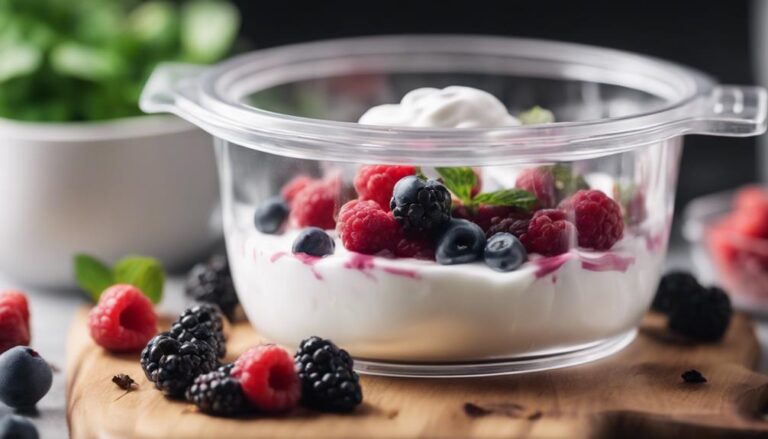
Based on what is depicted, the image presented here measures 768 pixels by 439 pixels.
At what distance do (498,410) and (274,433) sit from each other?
0.29 m

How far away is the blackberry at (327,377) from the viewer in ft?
4.62

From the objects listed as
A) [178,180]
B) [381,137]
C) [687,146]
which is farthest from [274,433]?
[687,146]

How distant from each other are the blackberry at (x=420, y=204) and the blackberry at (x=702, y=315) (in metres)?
0.51

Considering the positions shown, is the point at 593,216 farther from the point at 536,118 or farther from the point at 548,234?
the point at 536,118

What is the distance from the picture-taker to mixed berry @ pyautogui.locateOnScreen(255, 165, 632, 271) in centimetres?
146

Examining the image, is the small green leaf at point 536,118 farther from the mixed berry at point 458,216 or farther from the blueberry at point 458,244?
the blueberry at point 458,244

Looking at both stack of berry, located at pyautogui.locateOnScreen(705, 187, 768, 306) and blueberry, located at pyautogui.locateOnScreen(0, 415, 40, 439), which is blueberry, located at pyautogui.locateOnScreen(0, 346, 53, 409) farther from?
stack of berry, located at pyautogui.locateOnScreen(705, 187, 768, 306)

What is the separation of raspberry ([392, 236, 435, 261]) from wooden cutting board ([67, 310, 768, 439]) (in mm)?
176

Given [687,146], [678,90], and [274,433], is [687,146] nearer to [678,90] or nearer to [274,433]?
[678,90]

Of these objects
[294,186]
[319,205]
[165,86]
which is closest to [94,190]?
[165,86]

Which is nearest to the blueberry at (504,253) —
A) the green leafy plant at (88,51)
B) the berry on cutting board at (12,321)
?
the berry on cutting board at (12,321)

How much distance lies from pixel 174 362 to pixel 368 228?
0.98 feet

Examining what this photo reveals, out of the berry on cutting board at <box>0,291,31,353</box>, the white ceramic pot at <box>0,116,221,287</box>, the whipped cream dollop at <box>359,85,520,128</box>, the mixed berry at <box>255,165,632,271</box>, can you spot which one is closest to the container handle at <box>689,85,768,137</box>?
the mixed berry at <box>255,165,632,271</box>

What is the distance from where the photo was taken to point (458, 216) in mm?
1517
